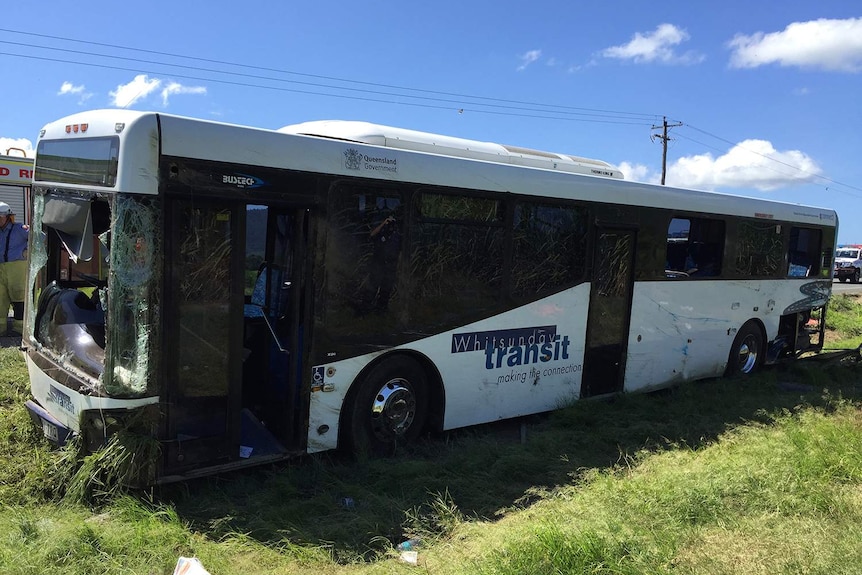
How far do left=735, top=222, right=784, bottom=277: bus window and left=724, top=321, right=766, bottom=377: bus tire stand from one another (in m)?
0.88

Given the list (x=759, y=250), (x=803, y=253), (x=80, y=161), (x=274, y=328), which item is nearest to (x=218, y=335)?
(x=274, y=328)

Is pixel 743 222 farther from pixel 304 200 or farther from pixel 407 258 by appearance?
pixel 304 200

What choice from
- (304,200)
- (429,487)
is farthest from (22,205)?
(429,487)

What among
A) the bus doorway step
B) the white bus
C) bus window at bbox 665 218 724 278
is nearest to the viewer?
the white bus

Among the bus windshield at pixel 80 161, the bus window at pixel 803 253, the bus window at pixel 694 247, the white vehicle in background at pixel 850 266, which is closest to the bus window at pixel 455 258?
the bus windshield at pixel 80 161

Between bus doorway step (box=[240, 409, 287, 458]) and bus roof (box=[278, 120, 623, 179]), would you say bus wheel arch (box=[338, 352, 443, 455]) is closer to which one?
bus doorway step (box=[240, 409, 287, 458])

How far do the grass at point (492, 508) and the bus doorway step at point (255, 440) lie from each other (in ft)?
0.67

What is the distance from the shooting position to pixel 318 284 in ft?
16.5

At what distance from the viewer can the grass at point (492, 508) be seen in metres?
3.60

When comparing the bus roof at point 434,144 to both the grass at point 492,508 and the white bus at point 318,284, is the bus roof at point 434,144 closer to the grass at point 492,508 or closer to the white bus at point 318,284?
the white bus at point 318,284

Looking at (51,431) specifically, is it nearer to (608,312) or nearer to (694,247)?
(608,312)

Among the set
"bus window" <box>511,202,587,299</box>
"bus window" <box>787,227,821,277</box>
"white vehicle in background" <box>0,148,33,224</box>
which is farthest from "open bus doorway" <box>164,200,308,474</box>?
"white vehicle in background" <box>0,148,33,224</box>

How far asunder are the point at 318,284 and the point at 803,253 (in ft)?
31.2

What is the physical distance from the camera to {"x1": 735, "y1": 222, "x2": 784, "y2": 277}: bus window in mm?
9445
